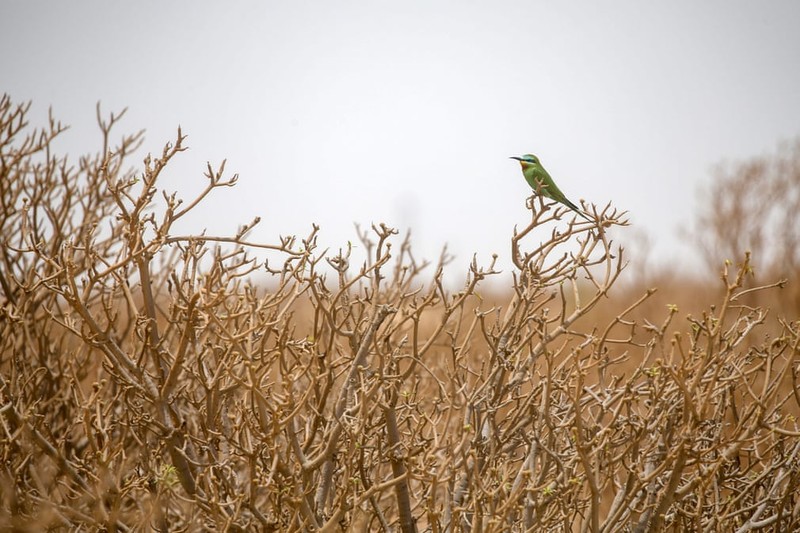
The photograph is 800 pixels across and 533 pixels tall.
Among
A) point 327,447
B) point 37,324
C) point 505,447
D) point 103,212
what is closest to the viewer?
point 327,447

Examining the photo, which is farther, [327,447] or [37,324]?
[37,324]

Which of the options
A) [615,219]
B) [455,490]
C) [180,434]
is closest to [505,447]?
[455,490]

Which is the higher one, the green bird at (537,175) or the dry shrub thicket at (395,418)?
the green bird at (537,175)

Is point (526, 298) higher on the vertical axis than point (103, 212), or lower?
lower

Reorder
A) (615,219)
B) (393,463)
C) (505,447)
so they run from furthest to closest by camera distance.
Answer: (505,447)
(615,219)
(393,463)

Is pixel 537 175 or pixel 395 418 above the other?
pixel 537 175

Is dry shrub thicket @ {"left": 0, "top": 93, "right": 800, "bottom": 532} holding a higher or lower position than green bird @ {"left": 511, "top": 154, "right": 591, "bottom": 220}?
lower

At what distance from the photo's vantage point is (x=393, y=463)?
247cm

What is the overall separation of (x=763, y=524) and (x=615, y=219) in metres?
1.38

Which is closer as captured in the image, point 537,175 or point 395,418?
point 395,418

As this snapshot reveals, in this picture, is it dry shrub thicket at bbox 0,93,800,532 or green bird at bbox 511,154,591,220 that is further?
green bird at bbox 511,154,591,220

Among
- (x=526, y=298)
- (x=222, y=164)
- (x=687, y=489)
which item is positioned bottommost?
(x=687, y=489)

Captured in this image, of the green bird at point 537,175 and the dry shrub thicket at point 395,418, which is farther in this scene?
the green bird at point 537,175

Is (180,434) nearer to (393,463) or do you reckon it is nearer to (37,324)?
(393,463)
